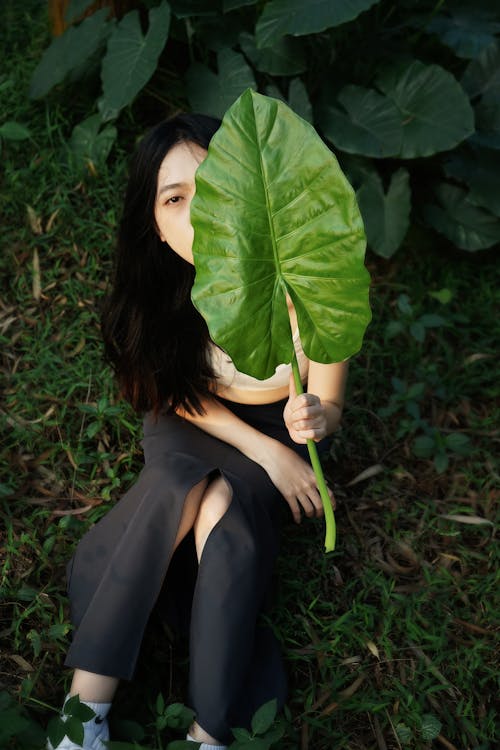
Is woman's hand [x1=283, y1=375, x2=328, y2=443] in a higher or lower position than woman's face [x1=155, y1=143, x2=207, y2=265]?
lower

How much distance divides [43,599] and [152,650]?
0.27 metres

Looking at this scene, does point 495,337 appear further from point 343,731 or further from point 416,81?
point 343,731

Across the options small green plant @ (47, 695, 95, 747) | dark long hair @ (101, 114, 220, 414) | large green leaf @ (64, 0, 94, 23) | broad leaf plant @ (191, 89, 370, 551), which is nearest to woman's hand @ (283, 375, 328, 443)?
broad leaf plant @ (191, 89, 370, 551)

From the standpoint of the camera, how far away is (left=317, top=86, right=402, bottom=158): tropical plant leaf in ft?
7.72

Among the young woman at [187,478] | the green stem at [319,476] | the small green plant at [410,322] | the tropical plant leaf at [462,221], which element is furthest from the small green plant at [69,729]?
the tropical plant leaf at [462,221]

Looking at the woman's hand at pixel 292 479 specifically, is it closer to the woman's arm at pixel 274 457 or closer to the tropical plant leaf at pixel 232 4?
the woman's arm at pixel 274 457

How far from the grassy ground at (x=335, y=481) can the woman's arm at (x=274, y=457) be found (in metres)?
0.28

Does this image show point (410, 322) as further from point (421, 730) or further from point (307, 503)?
point (421, 730)

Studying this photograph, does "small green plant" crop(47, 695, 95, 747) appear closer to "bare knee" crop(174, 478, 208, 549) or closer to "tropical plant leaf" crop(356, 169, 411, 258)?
"bare knee" crop(174, 478, 208, 549)

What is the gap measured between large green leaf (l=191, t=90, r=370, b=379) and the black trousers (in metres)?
0.47

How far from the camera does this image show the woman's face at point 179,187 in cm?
156

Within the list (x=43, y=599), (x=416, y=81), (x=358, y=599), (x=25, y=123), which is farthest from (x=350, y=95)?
(x=43, y=599)

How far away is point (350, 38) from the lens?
104 inches

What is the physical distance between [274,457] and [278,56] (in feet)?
4.41
